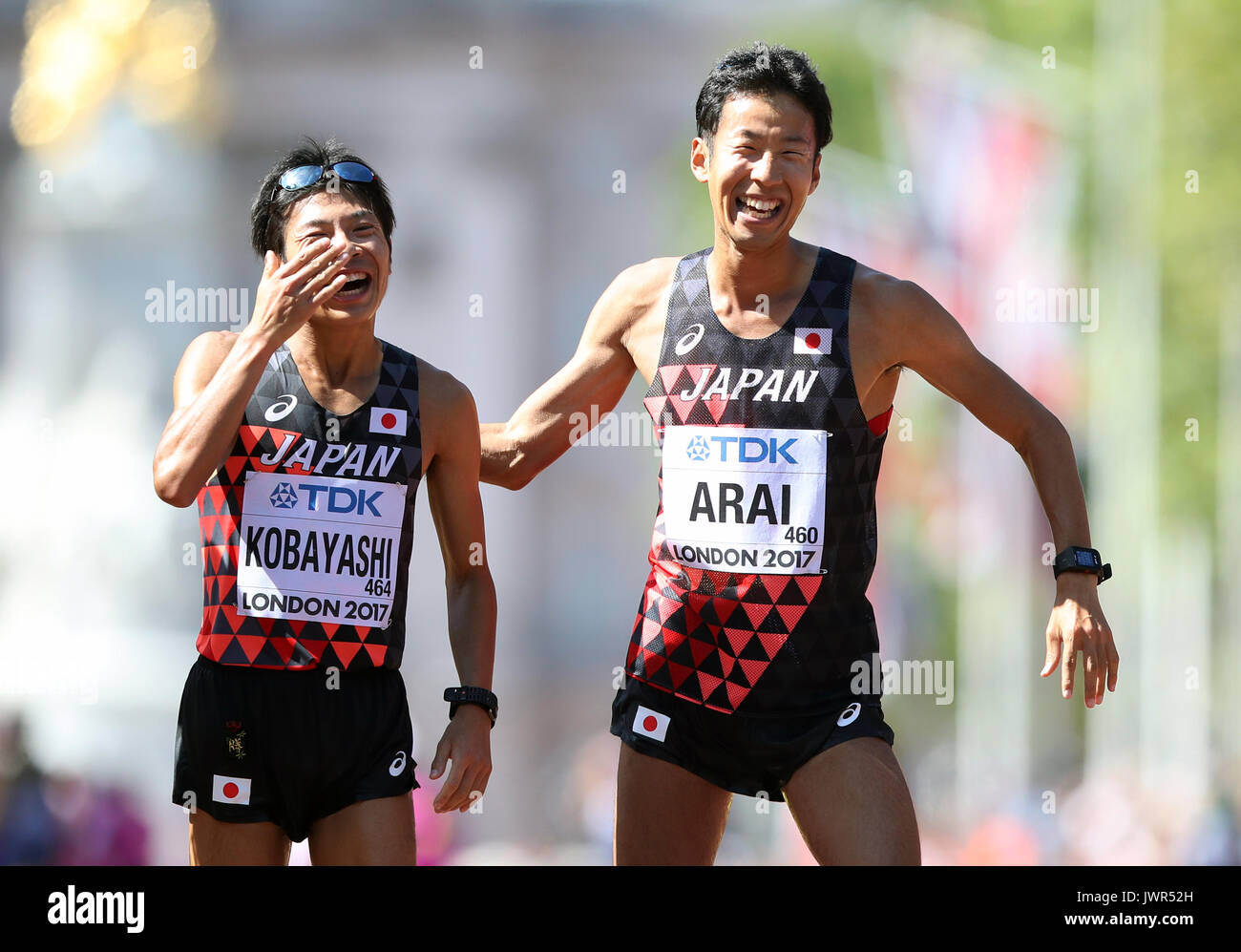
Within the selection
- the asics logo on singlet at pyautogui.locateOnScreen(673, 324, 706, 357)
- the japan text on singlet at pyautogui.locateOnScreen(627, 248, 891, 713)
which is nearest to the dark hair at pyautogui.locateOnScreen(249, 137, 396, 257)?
the asics logo on singlet at pyautogui.locateOnScreen(673, 324, 706, 357)

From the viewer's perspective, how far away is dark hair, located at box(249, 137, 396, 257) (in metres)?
3.59

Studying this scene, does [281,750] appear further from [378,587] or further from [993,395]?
[993,395]

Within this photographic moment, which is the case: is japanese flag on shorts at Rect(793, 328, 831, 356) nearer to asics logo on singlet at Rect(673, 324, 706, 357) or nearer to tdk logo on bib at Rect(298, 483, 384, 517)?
asics logo on singlet at Rect(673, 324, 706, 357)

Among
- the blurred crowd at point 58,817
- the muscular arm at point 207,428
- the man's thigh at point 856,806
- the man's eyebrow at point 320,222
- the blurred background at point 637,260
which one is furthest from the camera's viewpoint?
the blurred background at point 637,260

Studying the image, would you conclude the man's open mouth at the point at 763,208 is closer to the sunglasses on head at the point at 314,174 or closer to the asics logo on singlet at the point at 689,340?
the asics logo on singlet at the point at 689,340

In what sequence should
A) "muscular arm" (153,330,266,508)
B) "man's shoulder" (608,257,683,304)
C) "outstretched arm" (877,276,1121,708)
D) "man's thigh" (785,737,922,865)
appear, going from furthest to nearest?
"man's shoulder" (608,257,683,304)
"outstretched arm" (877,276,1121,708)
"man's thigh" (785,737,922,865)
"muscular arm" (153,330,266,508)

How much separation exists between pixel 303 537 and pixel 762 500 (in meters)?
1.16

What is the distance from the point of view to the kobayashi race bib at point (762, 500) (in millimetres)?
3645

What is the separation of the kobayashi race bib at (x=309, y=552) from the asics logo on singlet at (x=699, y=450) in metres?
0.84

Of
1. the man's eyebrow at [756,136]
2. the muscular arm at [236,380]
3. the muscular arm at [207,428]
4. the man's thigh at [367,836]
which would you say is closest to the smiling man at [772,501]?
the man's eyebrow at [756,136]

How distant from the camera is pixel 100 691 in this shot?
358 inches

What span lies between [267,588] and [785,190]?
1657mm

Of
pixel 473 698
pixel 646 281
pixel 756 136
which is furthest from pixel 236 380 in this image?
pixel 756 136

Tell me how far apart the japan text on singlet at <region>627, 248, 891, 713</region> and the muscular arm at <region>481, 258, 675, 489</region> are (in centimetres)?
31
